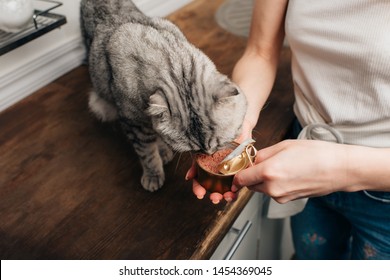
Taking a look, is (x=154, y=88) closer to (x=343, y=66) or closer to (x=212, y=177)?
(x=212, y=177)

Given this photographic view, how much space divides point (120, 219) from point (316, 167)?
17.3 inches

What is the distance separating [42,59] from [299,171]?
0.93 metres

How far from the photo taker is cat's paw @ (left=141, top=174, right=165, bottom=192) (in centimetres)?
93

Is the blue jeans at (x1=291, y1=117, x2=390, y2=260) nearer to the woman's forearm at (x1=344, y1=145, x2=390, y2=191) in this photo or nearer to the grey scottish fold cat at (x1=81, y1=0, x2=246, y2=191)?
the woman's forearm at (x1=344, y1=145, x2=390, y2=191)

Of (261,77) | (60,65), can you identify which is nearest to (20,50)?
(60,65)

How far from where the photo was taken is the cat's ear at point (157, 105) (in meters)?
0.78

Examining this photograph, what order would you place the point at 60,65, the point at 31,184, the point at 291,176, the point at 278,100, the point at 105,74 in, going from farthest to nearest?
1. the point at 60,65
2. the point at 278,100
3. the point at 105,74
4. the point at 31,184
5. the point at 291,176

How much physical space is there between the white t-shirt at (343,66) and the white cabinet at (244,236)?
288 millimetres

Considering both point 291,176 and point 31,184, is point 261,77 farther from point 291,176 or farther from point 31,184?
point 31,184

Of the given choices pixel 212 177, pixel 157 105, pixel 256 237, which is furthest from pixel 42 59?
pixel 256 237

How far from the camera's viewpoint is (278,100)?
3.92 feet

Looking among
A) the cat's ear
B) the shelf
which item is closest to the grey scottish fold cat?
the cat's ear

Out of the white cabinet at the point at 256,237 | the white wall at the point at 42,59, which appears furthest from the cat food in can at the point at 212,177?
the white wall at the point at 42,59

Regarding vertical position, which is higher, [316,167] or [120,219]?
[316,167]
